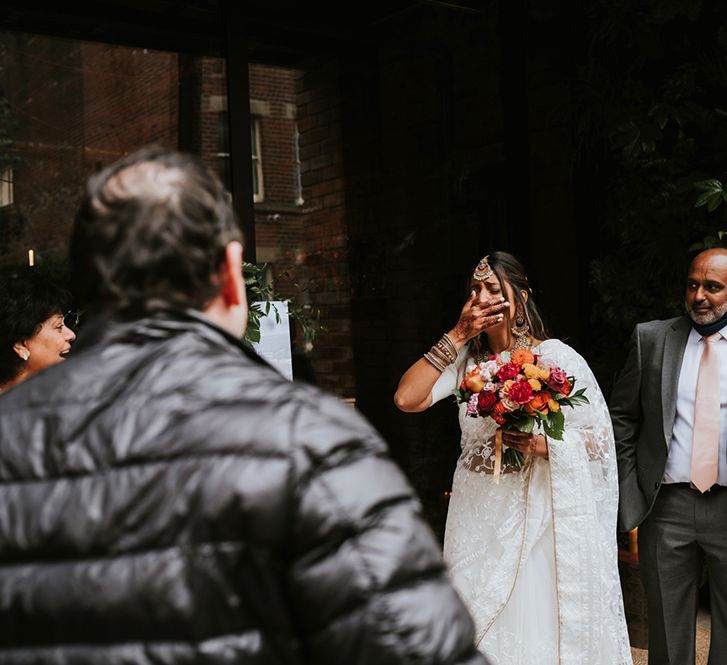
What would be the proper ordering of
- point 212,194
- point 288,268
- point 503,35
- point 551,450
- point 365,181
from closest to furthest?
1. point 212,194
2. point 551,450
3. point 288,268
4. point 365,181
5. point 503,35

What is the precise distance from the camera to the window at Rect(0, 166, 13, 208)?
4.41 metres

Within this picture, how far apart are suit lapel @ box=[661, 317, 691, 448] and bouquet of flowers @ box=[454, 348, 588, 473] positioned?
0.58 m

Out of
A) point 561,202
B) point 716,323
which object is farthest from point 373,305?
point 716,323

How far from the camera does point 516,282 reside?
378 centimetres

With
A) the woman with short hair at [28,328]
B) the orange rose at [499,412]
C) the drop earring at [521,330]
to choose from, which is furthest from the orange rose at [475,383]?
the woman with short hair at [28,328]

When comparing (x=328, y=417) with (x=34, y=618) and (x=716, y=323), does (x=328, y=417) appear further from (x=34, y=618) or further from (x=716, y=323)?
(x=716, y=323)

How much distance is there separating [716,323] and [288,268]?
2190 mm

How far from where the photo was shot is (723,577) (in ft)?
13.0

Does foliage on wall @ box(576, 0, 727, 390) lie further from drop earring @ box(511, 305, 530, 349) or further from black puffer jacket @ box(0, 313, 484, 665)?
black puffer jacket @ box(0, 313, 484, 665)

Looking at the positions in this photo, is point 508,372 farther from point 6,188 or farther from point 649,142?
point 6,188

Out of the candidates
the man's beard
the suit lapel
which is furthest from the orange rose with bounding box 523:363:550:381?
the man's beard

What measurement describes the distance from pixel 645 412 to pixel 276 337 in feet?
5.62

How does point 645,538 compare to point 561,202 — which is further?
point 561,202

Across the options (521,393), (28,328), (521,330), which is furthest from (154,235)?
(521,330)
